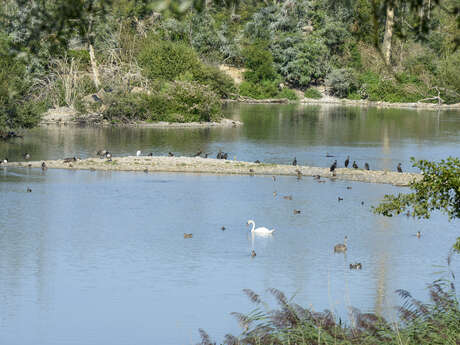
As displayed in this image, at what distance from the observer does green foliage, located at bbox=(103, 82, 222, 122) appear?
74.8 metres

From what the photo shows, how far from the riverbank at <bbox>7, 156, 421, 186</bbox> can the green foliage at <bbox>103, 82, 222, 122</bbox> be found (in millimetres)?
23879

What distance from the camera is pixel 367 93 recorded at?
117m

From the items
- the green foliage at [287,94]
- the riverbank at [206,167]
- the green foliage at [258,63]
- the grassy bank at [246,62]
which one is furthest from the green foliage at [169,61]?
the riverbank at [206,167]

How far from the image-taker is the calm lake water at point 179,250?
24.5 meters

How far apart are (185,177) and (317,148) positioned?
56.4ft

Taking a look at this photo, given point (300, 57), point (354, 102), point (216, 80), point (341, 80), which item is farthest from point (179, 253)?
point (354, 102)

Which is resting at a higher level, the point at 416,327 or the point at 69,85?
the point at 69,85

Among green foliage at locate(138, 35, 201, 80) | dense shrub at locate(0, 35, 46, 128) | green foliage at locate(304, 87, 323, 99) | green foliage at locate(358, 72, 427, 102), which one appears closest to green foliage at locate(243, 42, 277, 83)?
green foliage at locate(304, 87, 323, 99)

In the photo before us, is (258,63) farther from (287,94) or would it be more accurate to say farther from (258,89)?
(287,94)

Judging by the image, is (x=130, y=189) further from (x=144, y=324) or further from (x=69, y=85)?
(x=69, y=85)

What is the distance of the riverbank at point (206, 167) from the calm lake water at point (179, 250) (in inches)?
53.2

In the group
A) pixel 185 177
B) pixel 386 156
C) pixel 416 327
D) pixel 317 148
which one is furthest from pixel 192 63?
pixel 416 327

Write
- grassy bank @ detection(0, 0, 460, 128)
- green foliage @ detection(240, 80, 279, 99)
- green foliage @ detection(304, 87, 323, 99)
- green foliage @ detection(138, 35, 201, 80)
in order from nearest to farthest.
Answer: grassy bank @ detection(0, 0, 460, 128), green foliage @ detection(138, 35, 201, 80), green foliage @ detection(240, 80, 279, 99), green foliage @ detection(304, 87, 323, 99)

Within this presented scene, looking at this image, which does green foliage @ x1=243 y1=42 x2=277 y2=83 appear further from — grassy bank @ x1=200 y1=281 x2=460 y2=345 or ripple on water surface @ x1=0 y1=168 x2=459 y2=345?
grassy bank @ x1=200 y1=281 x2=460 y2=345
